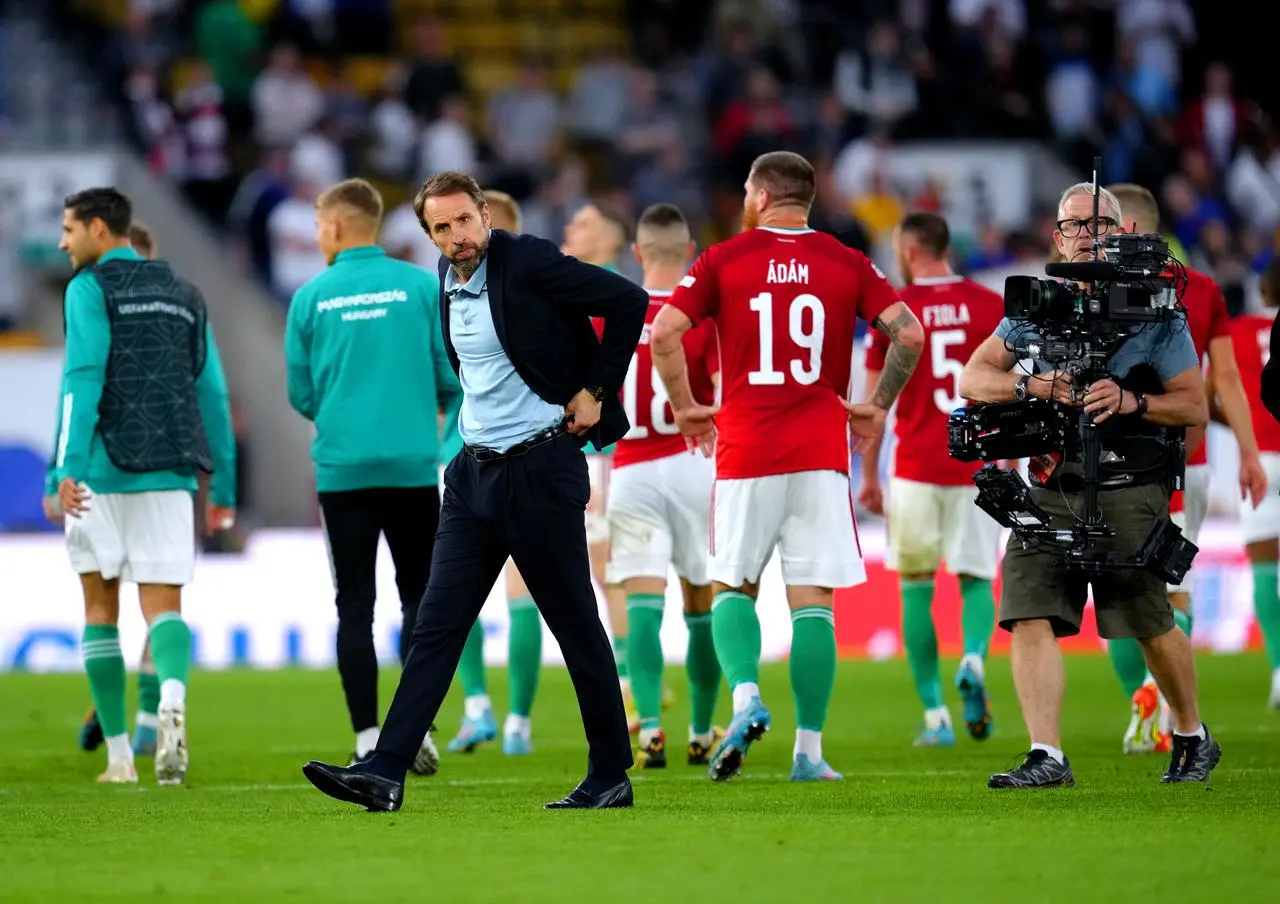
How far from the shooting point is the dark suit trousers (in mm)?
8219

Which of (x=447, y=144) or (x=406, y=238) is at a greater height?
(x=447, y=144)

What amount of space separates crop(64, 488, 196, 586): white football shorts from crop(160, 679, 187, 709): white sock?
489 mm

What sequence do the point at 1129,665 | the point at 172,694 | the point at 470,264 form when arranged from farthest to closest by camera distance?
the point at 1129,665
the point at 172,694
the point at 470,264

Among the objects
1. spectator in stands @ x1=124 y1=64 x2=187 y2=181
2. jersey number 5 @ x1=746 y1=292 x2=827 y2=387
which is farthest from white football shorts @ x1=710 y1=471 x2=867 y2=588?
spectator in stands @ x1=124 y1=64 x2=187 y2=181

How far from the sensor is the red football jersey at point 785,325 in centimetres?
962

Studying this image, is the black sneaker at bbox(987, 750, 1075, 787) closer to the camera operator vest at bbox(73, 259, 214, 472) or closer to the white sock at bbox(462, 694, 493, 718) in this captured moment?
the white sock at bbox(462, 694, 493, 718)

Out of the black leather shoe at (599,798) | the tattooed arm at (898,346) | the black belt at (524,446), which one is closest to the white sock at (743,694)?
the black leather shoe at (599,798)

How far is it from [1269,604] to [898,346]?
4862 mm

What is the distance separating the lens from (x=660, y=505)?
437 inches

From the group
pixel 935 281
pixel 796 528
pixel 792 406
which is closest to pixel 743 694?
pixel 796 528

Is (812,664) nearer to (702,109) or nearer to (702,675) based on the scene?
(702,675)

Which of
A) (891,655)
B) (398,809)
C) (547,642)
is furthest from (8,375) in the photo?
(398,809)

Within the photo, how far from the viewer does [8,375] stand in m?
20.4

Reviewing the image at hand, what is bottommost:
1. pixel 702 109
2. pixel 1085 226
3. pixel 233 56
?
pixel 1085 226
